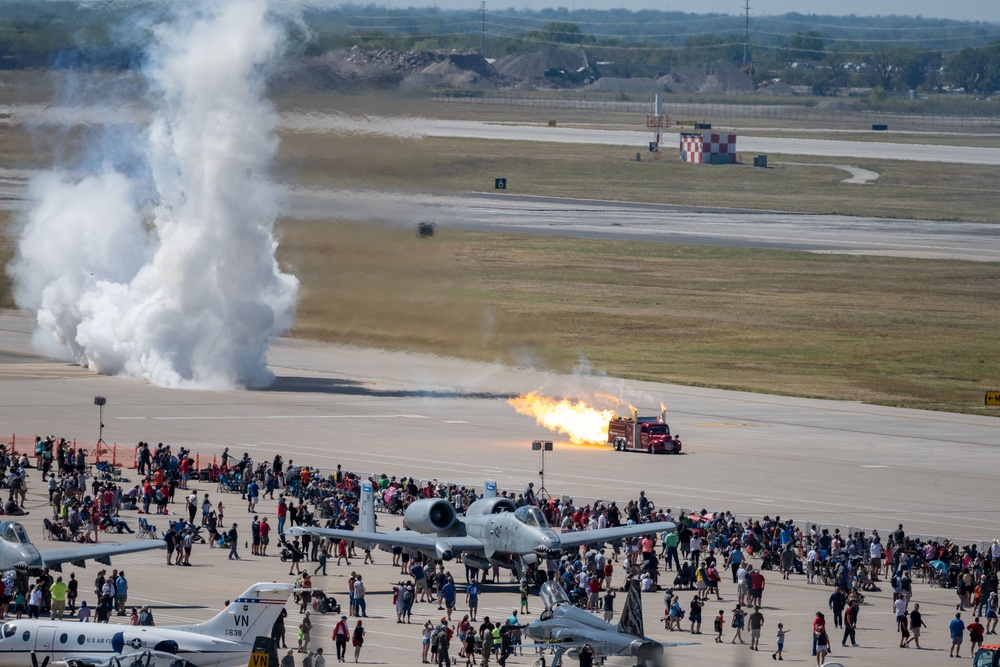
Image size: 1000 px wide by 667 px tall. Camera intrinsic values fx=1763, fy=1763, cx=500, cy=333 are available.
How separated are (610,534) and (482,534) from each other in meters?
3.65

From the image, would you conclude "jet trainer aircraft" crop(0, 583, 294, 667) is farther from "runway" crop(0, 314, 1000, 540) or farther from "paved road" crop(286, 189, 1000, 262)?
"paved road" crop(286, 189, 1000, 262)

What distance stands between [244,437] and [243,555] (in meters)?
18.9

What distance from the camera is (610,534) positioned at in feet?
156

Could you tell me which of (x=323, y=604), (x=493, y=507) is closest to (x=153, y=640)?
(x=323, y=604)

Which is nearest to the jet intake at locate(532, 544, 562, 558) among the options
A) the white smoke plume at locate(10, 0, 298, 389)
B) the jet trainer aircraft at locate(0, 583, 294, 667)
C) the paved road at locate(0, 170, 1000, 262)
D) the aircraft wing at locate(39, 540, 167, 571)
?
the aircraft wing at locate(39, 540, 167, 571)

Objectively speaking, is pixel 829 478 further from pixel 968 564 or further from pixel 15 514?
pixel 15 514

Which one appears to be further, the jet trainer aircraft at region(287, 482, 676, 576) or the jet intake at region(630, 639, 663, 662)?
the jet trainer aircraft at region(287, 482, 676, 576)

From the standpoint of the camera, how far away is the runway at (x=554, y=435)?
60.0 metres

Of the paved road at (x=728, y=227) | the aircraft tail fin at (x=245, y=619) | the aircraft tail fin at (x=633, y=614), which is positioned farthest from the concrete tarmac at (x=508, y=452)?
the paved road at (x=728, y=227)

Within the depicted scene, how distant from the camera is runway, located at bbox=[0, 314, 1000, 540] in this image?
2361 inches

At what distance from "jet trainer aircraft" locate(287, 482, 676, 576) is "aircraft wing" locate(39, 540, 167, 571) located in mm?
4187

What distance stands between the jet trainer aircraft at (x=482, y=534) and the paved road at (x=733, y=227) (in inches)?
2909

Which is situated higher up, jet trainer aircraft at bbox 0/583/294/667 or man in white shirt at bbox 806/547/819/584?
jet trainer aircraft at bbox 0/583/294/667

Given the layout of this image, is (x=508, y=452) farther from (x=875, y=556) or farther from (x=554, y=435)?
(x=875, y=556)
